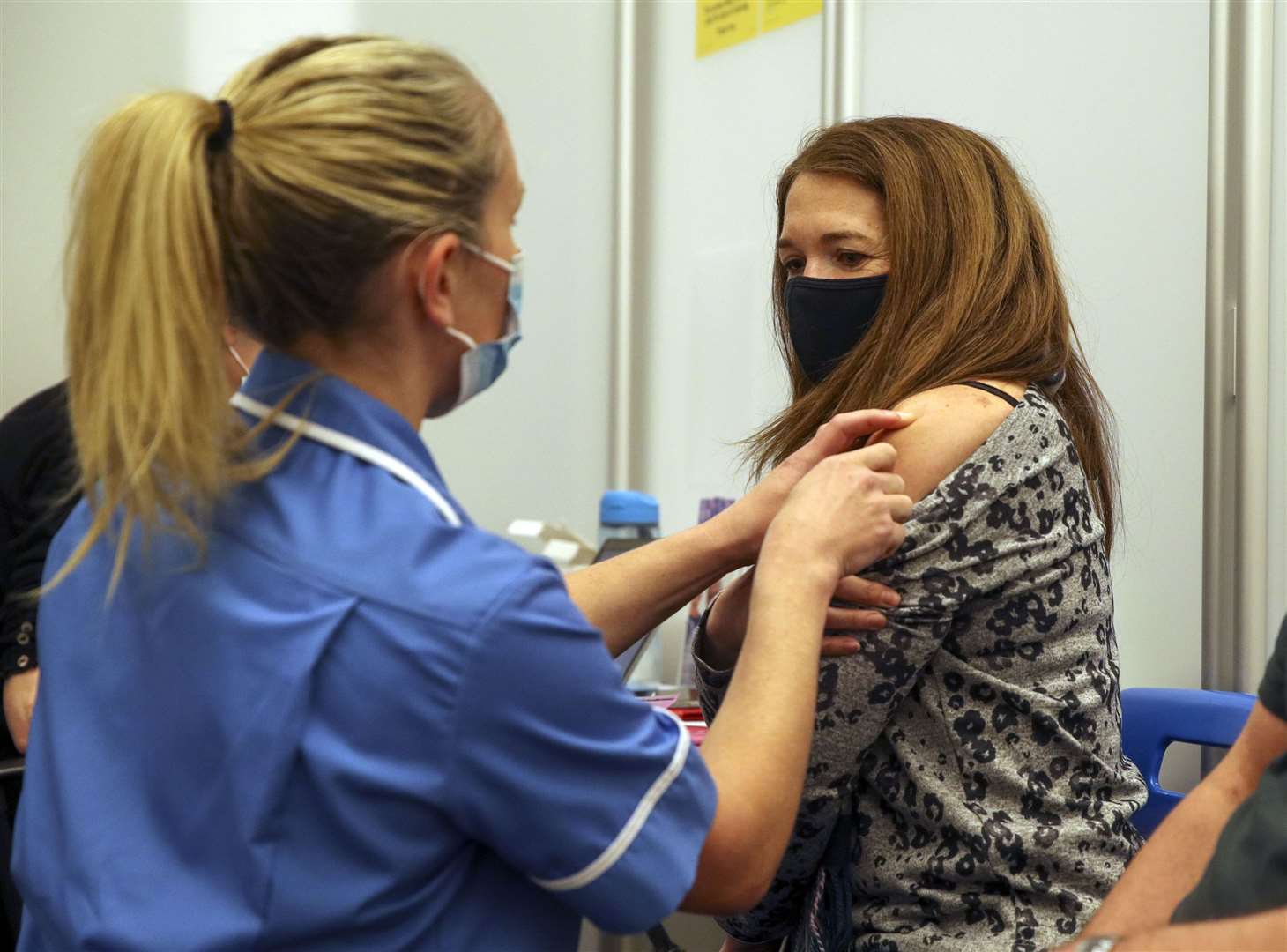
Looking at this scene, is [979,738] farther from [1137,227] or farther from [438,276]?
[1137,227]

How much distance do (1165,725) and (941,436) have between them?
30.2 inches

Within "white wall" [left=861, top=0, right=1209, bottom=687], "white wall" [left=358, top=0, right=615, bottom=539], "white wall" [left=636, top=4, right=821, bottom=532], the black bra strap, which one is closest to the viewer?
the black bra strap

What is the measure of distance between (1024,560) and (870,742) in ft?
0.73

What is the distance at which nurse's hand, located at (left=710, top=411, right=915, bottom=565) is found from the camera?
129cm

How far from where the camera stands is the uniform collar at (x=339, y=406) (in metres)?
0.92

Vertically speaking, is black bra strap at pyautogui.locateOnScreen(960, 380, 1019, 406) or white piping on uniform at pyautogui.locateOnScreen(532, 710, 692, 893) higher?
black bra strap at pyautogui.locateOnScreen(960, 380, 1019, 406)

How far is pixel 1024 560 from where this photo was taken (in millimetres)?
1239

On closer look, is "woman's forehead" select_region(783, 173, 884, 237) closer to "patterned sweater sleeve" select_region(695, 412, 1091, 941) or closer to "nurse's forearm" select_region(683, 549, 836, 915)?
"patterned sweater sleeve" select_region(695, 412, 1091, 941)

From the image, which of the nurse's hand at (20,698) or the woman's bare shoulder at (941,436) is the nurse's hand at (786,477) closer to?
the woman's bare shoulder at (941,436)

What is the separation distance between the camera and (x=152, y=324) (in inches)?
34.0

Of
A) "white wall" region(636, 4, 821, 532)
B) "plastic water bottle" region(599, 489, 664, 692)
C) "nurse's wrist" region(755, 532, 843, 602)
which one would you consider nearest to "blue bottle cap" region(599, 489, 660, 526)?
"plastic water bottle" region(599, 489, 664, 692)

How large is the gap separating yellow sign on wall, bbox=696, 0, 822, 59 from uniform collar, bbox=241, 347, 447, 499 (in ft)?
6.63

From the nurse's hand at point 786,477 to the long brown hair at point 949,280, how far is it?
0.07m

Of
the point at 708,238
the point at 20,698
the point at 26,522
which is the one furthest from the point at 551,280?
the point at 20,698
